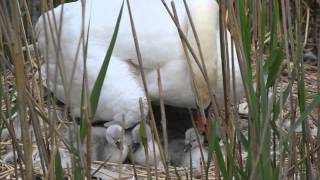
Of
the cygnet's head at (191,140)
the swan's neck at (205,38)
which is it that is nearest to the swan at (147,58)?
the swan's neck at (205,38)

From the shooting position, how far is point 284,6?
1596mm

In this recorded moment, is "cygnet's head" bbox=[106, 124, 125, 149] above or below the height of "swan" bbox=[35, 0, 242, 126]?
below

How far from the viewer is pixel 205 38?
243 cm

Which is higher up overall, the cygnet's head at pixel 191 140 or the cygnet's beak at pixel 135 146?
the cygnet's head at pixel 191 140

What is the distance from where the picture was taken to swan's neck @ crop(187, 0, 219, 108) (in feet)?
7.72

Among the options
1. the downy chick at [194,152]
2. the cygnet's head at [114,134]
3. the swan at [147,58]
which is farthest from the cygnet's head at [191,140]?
the cygnet's head at [114,134]

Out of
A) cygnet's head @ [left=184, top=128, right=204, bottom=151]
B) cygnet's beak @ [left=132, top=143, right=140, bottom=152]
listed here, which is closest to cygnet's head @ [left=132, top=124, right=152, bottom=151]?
Answer: cygnet's beak @ [left=132, top=143, right=140, bottom=152]

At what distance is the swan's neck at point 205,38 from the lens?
7.72 ft

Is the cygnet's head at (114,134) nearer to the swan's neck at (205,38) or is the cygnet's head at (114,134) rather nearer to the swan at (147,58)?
the swan at (147,58)

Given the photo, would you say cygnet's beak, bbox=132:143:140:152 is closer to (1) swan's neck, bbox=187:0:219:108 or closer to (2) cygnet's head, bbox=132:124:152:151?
(2) cygnet's head, bbox=132:124:152:151

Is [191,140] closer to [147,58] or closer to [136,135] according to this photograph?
[136,135]

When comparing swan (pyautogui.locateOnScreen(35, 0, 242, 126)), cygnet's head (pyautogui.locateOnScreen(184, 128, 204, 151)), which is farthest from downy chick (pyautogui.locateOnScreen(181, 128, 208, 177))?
swan (pyautogui.locateOnScreen(35, 0, 242, 126))

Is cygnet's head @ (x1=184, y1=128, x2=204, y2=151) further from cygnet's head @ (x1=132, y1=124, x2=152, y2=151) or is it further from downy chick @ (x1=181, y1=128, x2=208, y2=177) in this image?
cygnet's head @ (x1=132, y1=124, x2=152, y2=151)

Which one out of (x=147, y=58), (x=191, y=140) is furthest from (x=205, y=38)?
(x=191, y=140)
